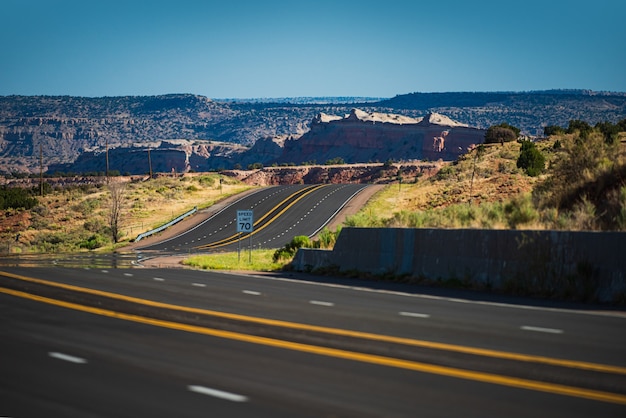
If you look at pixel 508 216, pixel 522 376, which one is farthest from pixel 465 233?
pixel 522 376

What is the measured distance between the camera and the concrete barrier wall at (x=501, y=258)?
16344 millimetres

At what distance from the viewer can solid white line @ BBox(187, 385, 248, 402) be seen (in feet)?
28.2

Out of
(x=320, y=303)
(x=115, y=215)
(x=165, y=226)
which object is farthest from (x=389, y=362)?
(x=165, y=226)

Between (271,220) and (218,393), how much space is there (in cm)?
6532

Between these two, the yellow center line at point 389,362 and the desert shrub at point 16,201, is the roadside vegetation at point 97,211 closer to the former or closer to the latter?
the desert shrub at point 16,201

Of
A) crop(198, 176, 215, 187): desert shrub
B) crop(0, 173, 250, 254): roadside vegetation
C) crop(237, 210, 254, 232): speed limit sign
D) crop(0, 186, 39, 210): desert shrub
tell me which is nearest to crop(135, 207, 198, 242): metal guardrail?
crop(0, 173, 250, 254): roadside vegetation

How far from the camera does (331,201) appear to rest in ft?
273

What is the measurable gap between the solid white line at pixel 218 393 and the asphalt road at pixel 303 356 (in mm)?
39

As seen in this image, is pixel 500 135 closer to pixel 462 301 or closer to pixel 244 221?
pixel 244 221

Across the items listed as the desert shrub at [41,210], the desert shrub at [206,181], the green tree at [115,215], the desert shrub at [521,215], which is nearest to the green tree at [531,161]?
the green tree at [115,215]

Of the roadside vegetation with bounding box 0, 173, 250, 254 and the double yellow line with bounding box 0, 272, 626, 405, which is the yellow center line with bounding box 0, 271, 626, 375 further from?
the roadside vegetation with bounding box 0, 173, 250, 254

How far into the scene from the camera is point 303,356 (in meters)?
10.9

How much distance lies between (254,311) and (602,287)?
669cm

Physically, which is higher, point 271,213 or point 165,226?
point 271,213
